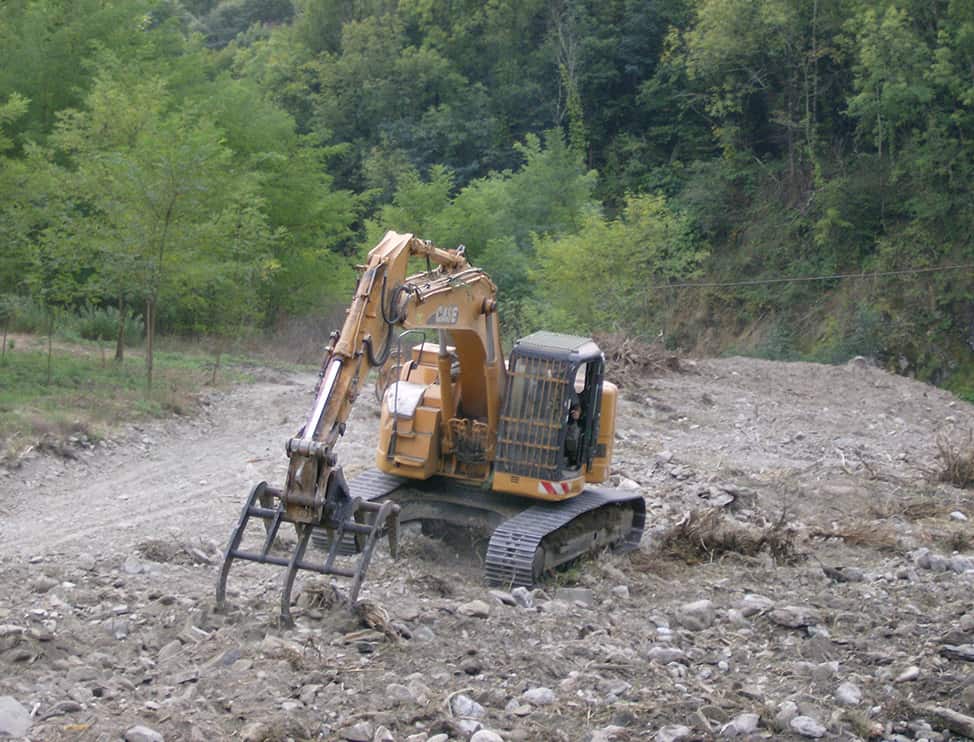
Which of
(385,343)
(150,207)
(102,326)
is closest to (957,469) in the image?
(385,343)

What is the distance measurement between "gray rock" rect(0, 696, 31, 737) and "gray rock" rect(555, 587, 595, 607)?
4.29 metres

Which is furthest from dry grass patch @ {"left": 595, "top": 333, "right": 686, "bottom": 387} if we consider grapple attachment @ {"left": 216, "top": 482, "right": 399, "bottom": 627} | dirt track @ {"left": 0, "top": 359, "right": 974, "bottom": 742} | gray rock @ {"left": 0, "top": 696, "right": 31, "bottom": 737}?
gray rock @ {"left": 0, "top": 696, "right": 31, "bottom": 737}

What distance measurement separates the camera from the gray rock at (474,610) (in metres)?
8.66

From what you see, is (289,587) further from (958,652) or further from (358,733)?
(958,652)

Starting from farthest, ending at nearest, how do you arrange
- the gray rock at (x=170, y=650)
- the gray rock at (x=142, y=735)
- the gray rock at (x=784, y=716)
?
the gray rock at (x=170, y=650)
the gray rock at (x=784, y=716)
the gray rock at (x=142, y=735)

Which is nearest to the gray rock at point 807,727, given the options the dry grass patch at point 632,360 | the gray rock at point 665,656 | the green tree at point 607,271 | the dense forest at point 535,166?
the gray rock at point 665,656

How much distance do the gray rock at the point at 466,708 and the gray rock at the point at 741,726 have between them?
1.32 meters

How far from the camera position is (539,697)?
7207 millimetres

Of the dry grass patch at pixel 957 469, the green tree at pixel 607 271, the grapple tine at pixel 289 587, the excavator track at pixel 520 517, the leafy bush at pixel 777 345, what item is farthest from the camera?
the leafy bush at pixel 777 345

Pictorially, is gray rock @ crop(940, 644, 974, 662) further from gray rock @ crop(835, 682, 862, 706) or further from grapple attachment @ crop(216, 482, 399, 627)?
grapple attachment @ crop(216, 482, 399, 627)

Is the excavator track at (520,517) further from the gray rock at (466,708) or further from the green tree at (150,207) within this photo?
the green tree at (150,207)

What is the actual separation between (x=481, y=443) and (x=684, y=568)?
2080 millimetres

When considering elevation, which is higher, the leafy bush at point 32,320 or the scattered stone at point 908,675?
the scattered stone at point 908,675

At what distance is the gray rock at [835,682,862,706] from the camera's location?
731cm
